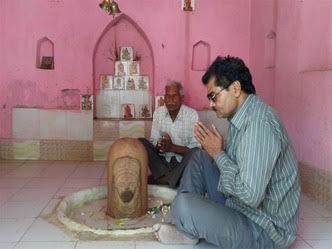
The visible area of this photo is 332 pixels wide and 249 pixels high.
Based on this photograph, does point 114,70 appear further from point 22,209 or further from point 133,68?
point 22,209

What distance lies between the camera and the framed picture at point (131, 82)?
20.9 ft

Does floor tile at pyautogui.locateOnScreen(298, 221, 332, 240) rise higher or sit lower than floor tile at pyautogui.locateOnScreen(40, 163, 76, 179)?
higher

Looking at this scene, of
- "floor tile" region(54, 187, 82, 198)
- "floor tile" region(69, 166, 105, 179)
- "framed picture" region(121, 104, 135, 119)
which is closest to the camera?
"floor tile" region(54, 187, 82, 198)

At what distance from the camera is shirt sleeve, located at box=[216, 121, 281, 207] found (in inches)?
84.3

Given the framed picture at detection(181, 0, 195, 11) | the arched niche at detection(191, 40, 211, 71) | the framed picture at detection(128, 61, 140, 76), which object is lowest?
the framed picture at detection(128, 61, 140, 76)

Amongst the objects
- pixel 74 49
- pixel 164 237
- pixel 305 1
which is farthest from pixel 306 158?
pixel 74 49

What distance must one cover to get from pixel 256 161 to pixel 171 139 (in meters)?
2.40

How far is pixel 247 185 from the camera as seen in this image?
7.07ft

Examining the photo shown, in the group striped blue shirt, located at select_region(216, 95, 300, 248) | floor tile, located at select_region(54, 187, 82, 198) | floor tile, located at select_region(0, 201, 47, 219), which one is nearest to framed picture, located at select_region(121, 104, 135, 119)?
floor tile, located at select_region(54, 187, 82, 198)

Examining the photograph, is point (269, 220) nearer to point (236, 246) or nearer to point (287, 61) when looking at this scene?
point (236, 246)

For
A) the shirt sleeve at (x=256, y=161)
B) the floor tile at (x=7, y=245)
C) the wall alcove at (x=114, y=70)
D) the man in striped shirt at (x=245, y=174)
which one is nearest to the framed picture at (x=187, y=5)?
the wall alcove at (x=114, y=70)

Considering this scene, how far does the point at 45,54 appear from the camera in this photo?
6.14 metres

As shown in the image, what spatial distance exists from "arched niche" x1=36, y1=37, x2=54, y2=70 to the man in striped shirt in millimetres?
4226

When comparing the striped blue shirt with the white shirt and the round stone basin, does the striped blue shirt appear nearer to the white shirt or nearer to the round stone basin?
the round stone basin
